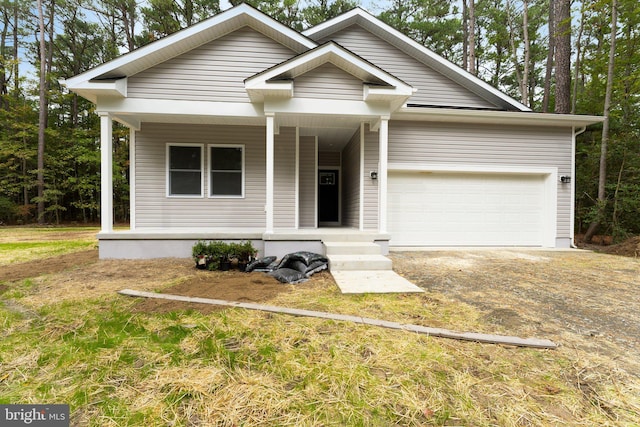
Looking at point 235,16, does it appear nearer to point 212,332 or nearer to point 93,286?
point 93,286

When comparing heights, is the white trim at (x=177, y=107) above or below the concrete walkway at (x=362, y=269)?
above

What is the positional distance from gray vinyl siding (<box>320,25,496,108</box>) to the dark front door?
3.29 m

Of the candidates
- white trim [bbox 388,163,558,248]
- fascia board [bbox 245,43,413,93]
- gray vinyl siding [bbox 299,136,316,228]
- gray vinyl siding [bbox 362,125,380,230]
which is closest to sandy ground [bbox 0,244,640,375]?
gray vinyl siding [bbox 362,125,380,230]

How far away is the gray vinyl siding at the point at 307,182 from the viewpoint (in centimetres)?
725

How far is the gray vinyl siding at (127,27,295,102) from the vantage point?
18.3 ft

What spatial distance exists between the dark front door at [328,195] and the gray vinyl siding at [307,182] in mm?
1903

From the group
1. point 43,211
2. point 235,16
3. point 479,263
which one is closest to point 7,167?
point 43,211

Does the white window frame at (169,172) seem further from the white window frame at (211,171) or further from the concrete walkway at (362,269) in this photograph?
the concrete walkway at (362,269)

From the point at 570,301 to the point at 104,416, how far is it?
442 centimetres

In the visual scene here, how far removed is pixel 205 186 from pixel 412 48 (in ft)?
22.3

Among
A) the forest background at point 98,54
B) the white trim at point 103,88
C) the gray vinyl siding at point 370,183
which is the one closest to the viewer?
the white trim at point 103,88

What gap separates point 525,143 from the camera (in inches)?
281

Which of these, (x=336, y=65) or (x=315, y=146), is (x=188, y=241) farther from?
(x=336, y=65)

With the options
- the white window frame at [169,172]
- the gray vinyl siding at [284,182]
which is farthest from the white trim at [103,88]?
the gray vinyl siding at [284,182]
